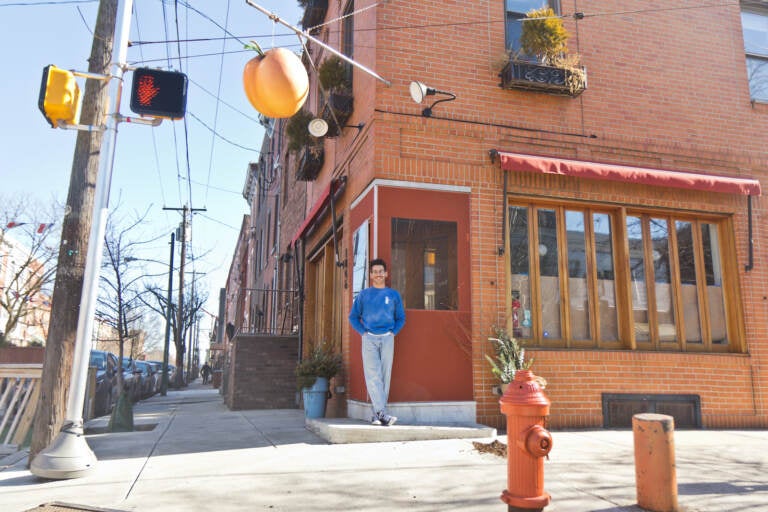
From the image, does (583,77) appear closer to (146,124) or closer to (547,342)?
(547,342)

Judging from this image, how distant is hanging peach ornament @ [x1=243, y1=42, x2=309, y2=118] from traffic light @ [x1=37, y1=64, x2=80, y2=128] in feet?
5.14

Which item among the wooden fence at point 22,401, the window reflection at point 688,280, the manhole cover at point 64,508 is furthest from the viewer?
the window reflection at point 688,280

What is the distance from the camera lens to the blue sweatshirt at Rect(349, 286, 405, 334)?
6406mm

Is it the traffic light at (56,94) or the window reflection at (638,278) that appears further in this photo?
the window reflection at (638,278)

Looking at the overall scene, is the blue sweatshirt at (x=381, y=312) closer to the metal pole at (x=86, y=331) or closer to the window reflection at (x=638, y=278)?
the metal pole at (x=86, y=331)

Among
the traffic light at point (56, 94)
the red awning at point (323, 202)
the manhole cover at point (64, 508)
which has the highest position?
the red awning at point (323, 202)

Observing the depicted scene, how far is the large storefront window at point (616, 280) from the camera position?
762 cm

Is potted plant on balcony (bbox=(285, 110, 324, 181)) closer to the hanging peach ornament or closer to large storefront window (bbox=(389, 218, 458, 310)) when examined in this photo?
large storefront window (bbox=(389, 218, 458, 310))

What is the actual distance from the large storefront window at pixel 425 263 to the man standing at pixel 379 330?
545mm

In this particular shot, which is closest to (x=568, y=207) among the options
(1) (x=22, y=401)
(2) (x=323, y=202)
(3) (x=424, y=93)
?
(3) (x=424, y=93)

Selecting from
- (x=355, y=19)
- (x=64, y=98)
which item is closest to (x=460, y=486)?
(x=64, y=98)

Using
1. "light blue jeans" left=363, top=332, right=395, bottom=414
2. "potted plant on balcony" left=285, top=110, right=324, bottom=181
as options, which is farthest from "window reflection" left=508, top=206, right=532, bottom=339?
"potted plant on balcony" left=285, top=110, right=324, bottom=181

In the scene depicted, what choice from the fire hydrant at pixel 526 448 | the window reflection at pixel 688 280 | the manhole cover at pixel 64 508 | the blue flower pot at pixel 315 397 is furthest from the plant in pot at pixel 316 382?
the window reflection at pixel 688 280

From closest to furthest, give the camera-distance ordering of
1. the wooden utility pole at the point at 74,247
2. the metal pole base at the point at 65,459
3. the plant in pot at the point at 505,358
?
the metal pole base at the point at 65,459 → the wooden utility pole at the point at 74,247 → the plant in pot at the point at 505,358
